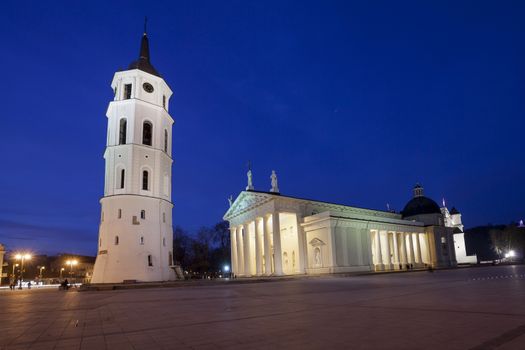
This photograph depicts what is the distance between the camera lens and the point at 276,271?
1880 inches

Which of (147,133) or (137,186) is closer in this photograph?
(137,186)

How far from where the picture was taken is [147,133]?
4591 cm

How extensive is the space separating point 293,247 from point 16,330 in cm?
4938

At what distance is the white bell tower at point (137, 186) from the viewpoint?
40156 millimetres

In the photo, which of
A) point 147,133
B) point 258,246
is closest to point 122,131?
Answer: point 147,133

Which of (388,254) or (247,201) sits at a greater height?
(247,201)

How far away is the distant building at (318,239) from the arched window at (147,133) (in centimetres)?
1723

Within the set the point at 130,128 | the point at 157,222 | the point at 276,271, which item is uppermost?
the point at 130,128

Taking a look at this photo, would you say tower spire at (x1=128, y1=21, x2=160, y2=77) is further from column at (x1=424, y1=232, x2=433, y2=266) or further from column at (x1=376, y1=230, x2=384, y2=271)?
column at (x1=424, y1=232, x2=433, y2=266)

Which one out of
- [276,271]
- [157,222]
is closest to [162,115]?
[157,222]

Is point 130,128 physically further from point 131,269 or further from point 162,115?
point 131,269

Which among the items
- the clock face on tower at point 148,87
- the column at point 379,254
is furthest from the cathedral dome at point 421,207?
the clock face on tower at point 148,87

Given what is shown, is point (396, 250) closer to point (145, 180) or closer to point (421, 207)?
point (421, 207)

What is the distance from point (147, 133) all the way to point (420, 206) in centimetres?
6219
